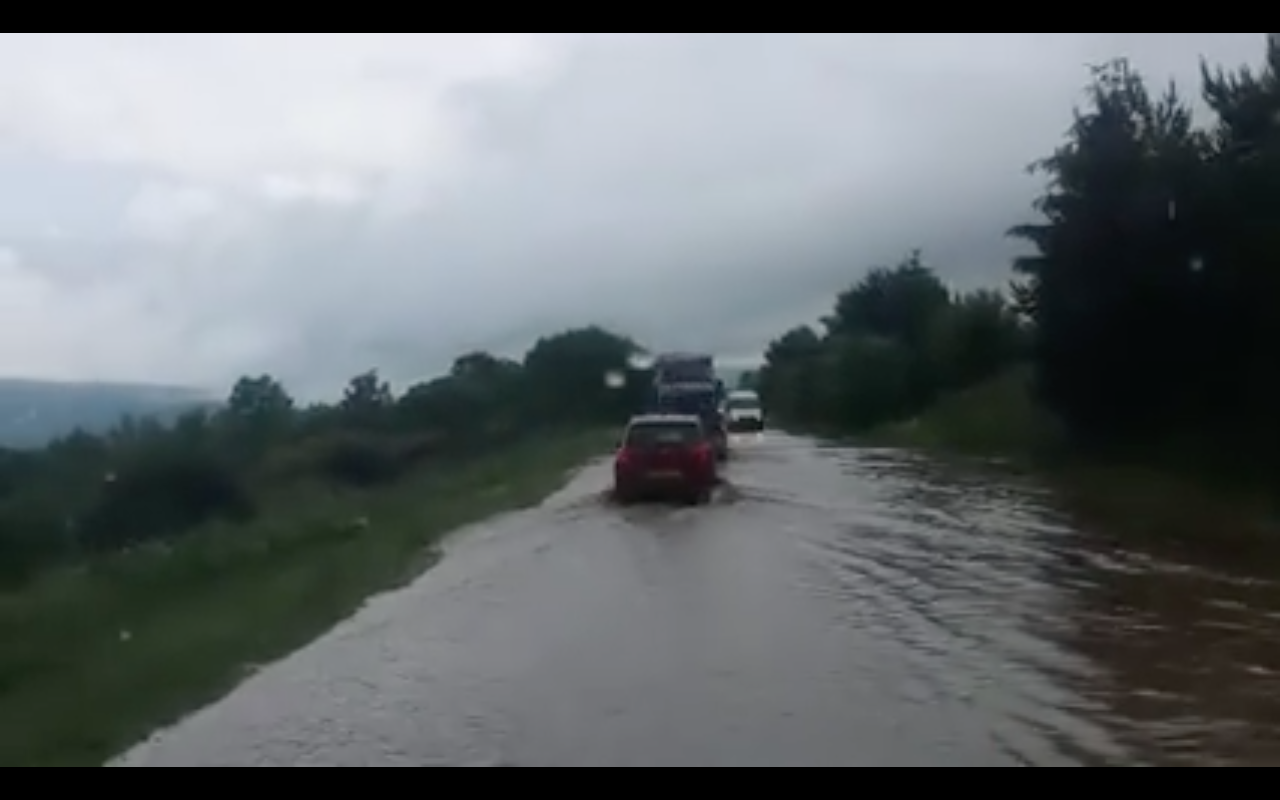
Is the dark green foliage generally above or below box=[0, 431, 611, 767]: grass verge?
above

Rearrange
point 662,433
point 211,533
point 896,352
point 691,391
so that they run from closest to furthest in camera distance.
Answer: point 211,533, point 662,433, point 691,391, point 896,352

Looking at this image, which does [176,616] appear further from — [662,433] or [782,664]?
[662,433]

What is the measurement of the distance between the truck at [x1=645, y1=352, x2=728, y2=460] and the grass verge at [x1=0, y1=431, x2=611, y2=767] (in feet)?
44.7

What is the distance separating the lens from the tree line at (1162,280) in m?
31.6

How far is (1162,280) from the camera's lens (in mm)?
34281

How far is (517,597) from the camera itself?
65.1ft

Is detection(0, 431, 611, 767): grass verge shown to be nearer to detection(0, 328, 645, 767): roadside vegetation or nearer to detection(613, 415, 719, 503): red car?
detection(0, 328, 645, 767): roadside vegetation

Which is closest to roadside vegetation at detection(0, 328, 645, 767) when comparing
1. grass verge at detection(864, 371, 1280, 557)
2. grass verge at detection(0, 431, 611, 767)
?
grass verge at detection(0, 431, 611, 767)

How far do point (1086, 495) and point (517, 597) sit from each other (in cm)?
1490

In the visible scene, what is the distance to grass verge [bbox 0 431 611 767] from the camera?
1290cm

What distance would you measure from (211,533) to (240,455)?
77.6ft

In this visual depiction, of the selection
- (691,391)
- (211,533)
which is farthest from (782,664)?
(691,391)
